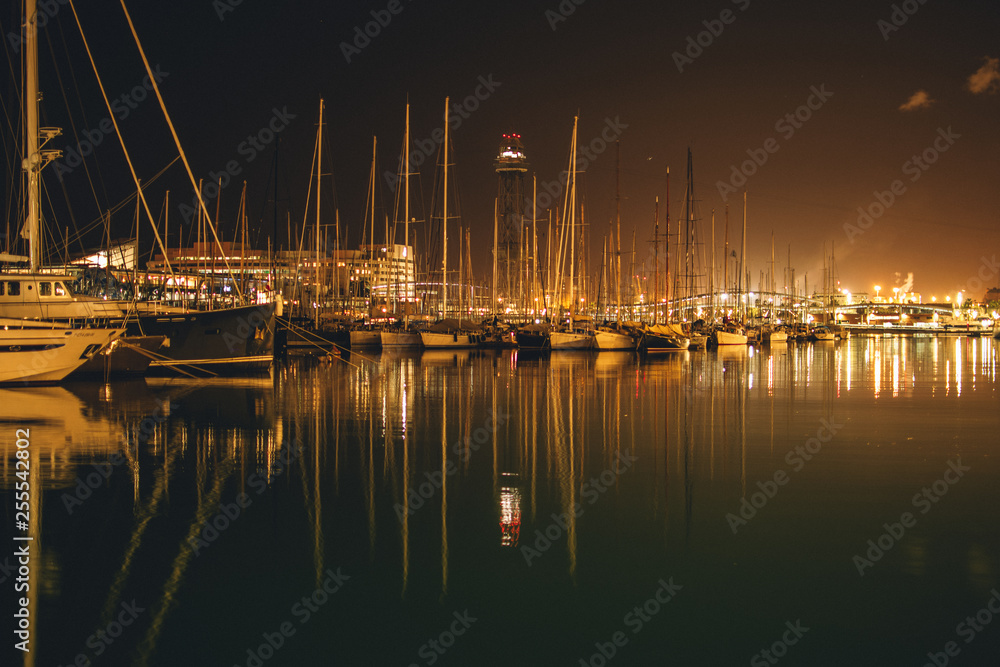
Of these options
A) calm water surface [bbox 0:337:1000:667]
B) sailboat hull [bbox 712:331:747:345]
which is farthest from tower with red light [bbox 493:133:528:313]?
calm water surface [bbox 0:337:1000:667]

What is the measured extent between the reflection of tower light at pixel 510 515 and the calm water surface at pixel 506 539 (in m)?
0.05

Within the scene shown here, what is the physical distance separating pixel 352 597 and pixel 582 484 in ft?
14.1

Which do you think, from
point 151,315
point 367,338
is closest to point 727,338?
point 367,338

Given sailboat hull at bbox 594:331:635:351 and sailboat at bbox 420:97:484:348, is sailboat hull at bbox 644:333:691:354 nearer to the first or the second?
sailboat hull at bbox 594:331:635:351

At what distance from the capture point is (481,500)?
30.0ft

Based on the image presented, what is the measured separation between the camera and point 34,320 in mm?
21469

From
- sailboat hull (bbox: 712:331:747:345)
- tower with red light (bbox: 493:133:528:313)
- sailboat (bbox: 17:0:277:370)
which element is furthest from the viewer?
tower with red light (bbox: 493:133:528:313)

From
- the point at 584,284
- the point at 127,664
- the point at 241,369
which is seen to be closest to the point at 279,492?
the point at 127,664

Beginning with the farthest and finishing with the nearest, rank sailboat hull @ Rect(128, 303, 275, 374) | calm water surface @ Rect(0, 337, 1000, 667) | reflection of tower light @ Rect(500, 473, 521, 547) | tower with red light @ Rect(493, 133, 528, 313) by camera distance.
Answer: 1. tower with red light @ Rect(493, 133, 528, 313)
2. sailboat hull @ Rect(128, 303, 275, 374)
3. reflection of tower light @ Rect(500, 473, 521, 547)
4. calm water surface @ Rect(0, 337, 1000, 667)

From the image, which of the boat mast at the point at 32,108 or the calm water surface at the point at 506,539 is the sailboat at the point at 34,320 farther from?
the calm water surface at the point at 506,539

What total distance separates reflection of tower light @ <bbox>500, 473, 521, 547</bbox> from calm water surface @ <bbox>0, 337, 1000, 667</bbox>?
0.05 metres

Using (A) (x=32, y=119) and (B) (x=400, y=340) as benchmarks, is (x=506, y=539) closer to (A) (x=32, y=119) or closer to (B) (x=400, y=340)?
(A) (x=32, y=119)

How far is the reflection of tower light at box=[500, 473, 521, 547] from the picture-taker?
7.68m

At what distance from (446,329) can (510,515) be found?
43.2m
